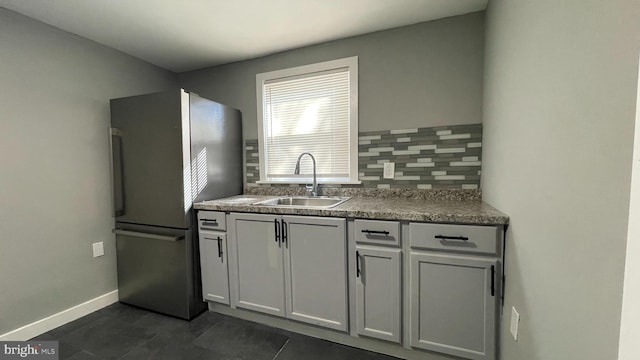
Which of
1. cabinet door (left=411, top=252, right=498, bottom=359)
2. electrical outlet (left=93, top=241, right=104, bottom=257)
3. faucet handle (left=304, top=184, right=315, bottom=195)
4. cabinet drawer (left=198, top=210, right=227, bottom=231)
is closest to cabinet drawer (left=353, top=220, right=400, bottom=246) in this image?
cabinet door (left=411, top=252, right=498, bottom=359)

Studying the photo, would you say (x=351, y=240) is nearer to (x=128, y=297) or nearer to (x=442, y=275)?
(x=442, y=275)

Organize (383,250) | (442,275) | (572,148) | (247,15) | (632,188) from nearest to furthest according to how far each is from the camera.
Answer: (632,188) < (572,148) < (442,275) < (383,250) < (247,15)

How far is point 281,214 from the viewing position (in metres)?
1.79

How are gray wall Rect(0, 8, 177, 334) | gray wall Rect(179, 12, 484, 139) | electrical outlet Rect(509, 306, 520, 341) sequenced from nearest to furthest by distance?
electrical outlet Rect(509, 306, 520, 341), gray wall Rect(0, 8, 177, 334), gray wall Rect(179, 12, 484, 139)

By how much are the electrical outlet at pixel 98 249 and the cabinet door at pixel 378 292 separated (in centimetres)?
226

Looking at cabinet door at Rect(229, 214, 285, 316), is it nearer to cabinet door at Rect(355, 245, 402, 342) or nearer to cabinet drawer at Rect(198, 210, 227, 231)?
cabinet drawer at Rect(198, 210, 227, 231)

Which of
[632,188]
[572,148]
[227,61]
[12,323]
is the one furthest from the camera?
[227,61]

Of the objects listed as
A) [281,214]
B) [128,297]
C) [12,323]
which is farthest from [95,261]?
[281,214]

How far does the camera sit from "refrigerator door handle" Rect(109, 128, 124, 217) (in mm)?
2189

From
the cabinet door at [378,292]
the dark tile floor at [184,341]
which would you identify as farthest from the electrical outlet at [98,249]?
the cabinet door at [378,292]

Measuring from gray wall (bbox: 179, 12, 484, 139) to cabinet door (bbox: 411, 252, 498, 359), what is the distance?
3.67 feet

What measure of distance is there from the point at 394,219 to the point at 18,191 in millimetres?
2577

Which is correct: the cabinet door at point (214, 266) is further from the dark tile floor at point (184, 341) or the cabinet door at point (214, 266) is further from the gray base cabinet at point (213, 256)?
the dark tile floor at point (184, 341)

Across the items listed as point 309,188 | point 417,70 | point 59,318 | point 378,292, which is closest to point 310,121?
point 309,188
